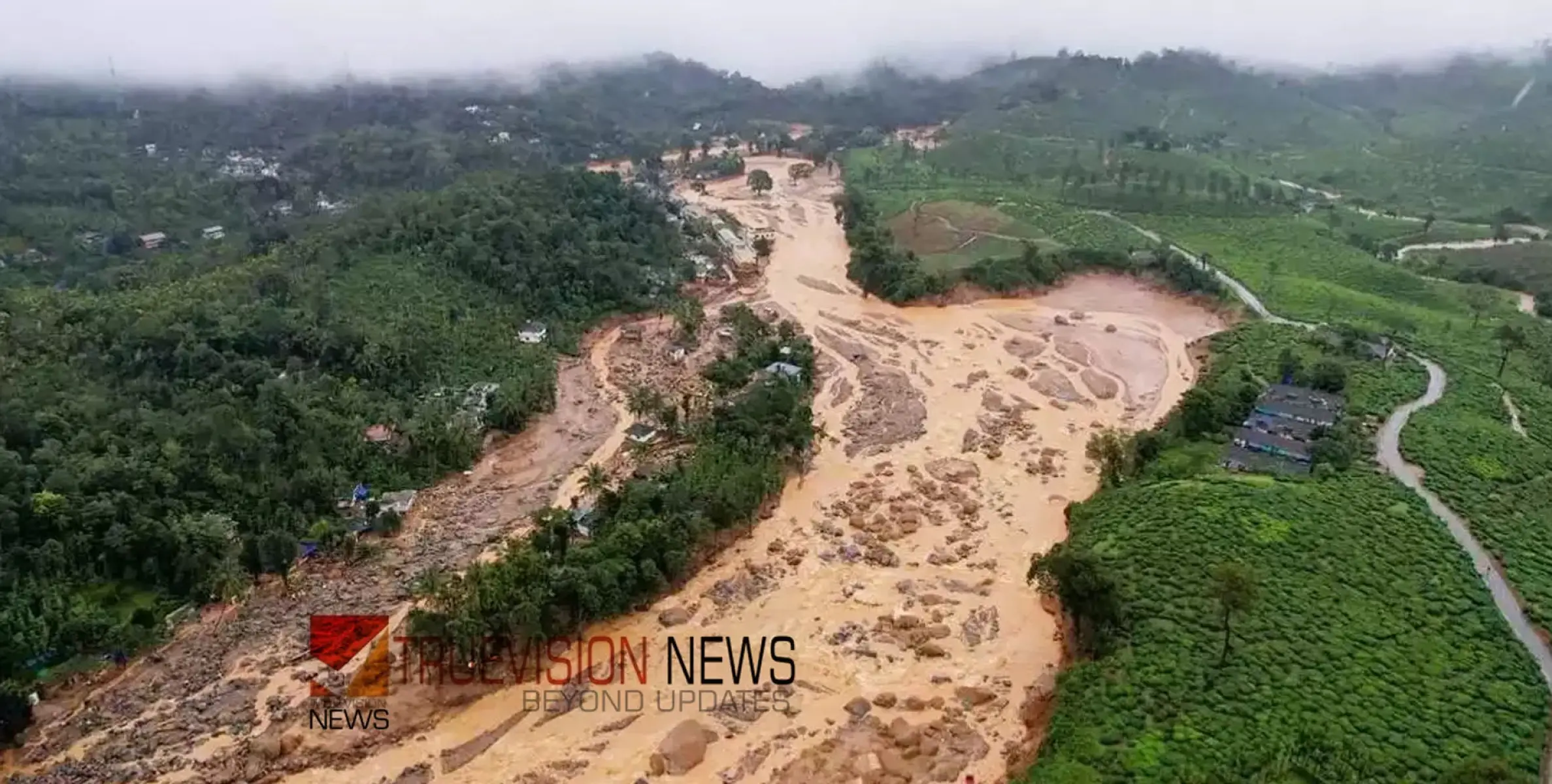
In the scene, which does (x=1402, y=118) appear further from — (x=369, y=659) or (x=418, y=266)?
(x=369, y=659)

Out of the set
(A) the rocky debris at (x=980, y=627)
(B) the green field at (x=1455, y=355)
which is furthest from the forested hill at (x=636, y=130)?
(A) the rocky debris at (x=980, y=627)

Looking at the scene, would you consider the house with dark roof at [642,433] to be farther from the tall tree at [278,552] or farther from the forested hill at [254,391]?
the tall tree at [278,552]

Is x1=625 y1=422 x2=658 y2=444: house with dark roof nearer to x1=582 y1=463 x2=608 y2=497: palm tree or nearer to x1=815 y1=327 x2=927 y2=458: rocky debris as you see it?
x1=582 y1=463 x2=608 y2=497: palm tree

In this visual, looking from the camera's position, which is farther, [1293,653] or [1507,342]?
[1507,342]

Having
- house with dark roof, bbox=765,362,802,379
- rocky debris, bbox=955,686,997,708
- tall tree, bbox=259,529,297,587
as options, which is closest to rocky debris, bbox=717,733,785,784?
rocky debris, bbox=955,686,997,708

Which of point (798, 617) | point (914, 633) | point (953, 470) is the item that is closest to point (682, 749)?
point (798, 617)

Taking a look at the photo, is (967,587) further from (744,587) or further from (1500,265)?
(1500,265)
